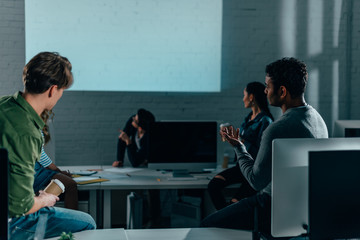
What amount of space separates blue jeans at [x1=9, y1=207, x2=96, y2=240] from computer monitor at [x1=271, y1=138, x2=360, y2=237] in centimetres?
74

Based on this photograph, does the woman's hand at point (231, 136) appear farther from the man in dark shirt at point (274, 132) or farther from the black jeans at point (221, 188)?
the black jeans at point (221, 188)

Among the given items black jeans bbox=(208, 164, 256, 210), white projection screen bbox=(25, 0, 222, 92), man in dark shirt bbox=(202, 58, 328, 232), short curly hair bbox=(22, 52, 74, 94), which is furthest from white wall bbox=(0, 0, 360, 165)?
short curly hair bbox=(22, 52, 74, 94)

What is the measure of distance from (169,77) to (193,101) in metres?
0.40

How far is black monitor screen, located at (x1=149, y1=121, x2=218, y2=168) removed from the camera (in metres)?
3.14

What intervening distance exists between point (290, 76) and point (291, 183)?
566mm

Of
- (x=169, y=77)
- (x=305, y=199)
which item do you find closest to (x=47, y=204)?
(x=305, y=199)

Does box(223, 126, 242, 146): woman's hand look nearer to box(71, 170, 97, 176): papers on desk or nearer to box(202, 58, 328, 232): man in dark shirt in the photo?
box(202, 58, 328, 232): man in dark shirt

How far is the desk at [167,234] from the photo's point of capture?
5.11ft

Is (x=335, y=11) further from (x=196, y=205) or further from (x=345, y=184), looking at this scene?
(x=345, y=184)

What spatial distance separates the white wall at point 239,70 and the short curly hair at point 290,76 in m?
2.90

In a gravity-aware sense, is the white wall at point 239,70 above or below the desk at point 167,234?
above

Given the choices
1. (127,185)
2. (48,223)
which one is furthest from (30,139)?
(127,185)

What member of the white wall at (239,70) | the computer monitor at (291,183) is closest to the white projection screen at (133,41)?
the white wall at (239,70)

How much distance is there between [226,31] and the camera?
15.3 feet
